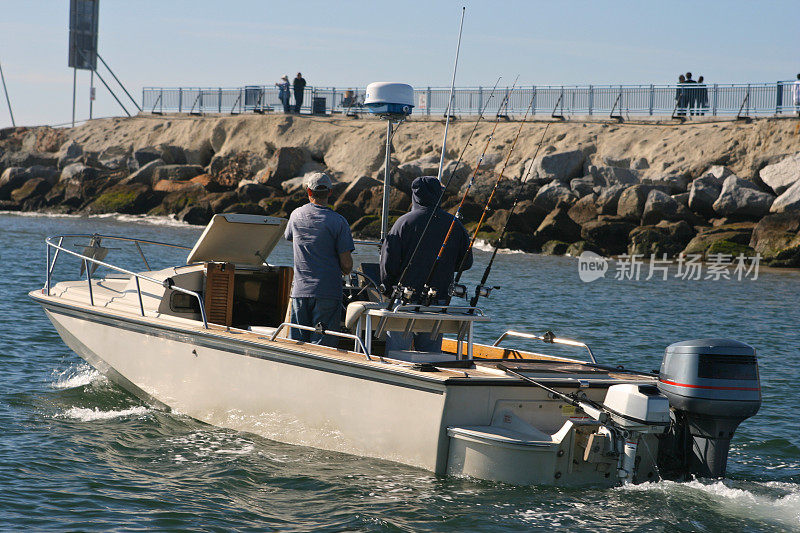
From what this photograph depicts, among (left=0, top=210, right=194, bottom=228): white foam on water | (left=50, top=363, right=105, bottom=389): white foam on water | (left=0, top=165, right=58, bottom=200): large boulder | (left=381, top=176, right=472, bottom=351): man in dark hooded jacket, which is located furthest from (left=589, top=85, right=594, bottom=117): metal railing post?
(left=381, top=176, right=472, bottom=351): man in dark hooded jacket

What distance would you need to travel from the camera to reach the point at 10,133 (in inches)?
2061

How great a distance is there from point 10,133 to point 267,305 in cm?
4877

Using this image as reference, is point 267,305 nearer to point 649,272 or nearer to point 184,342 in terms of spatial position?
point 184,342

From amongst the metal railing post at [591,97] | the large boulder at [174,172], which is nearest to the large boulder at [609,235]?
the metal railing post at [591,97]

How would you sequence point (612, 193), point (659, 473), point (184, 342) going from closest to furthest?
point (659, 473)
point (184, 342)
point (612, 193)

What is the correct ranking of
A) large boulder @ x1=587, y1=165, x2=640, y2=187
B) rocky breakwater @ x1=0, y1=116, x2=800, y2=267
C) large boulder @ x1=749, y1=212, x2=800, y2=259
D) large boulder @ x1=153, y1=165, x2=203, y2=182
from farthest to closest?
1. large boulder @ x1=153, y1=165, x2=203, y2=182
2. large boulder @ x1=587, y1=165, x2=640, y2=187
3. rocky breakwater @ x1=0, y1=116, x2=800, y2=267
4. large boulder @ x1=749, y1=212, x2=800, y2=259

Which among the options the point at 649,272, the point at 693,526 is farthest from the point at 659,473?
the point at 649,272

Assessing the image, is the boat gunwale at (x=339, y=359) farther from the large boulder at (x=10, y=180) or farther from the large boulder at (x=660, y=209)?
the large boulder at (x=10, y=180)

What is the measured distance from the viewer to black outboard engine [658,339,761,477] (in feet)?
19.6

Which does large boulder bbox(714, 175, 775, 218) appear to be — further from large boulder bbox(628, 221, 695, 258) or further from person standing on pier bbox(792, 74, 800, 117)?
person standing on pier bbox(792, 74, 800, 117)

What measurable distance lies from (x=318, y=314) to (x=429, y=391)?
1319 mm

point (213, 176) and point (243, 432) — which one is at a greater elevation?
point (213, 176)

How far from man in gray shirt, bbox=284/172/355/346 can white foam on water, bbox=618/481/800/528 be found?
2522 mm

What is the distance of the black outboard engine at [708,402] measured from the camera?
19.6 feet
